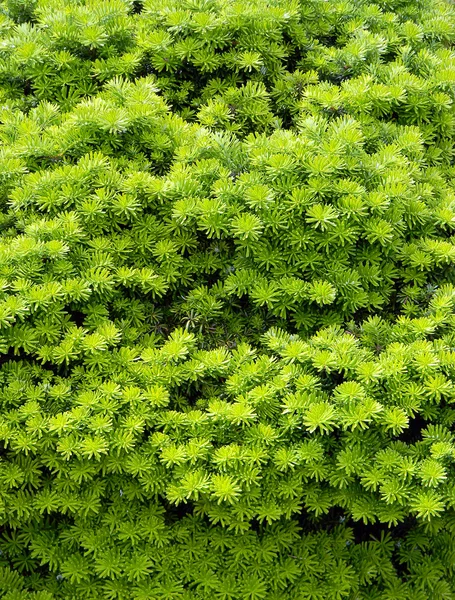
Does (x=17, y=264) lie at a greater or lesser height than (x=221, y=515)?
greater

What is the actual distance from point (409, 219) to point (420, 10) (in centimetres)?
174

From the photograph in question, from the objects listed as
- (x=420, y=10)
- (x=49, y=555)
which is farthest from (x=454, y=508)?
(x=420, y=10)

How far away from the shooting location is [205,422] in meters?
2.65

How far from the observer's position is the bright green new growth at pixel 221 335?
2.62 meters

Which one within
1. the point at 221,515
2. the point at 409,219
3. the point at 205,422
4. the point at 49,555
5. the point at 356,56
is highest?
the point at 356,56

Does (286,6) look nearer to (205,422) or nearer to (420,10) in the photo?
(420,10)

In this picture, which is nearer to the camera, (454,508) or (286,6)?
(454,508)

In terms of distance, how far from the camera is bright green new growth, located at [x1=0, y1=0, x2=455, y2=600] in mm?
2619

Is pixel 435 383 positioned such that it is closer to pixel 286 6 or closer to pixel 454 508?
pixel 454 508

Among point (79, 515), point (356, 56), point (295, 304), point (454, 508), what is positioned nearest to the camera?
point (454, 508)

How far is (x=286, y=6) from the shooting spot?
12.3 ft

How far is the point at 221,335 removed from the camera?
3.06 meters

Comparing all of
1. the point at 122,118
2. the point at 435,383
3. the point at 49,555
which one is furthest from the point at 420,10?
the point at 49,555

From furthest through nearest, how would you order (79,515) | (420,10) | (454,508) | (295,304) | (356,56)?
(420,10) < (356,56) < (295,304) < (79,515) < (454,508)
